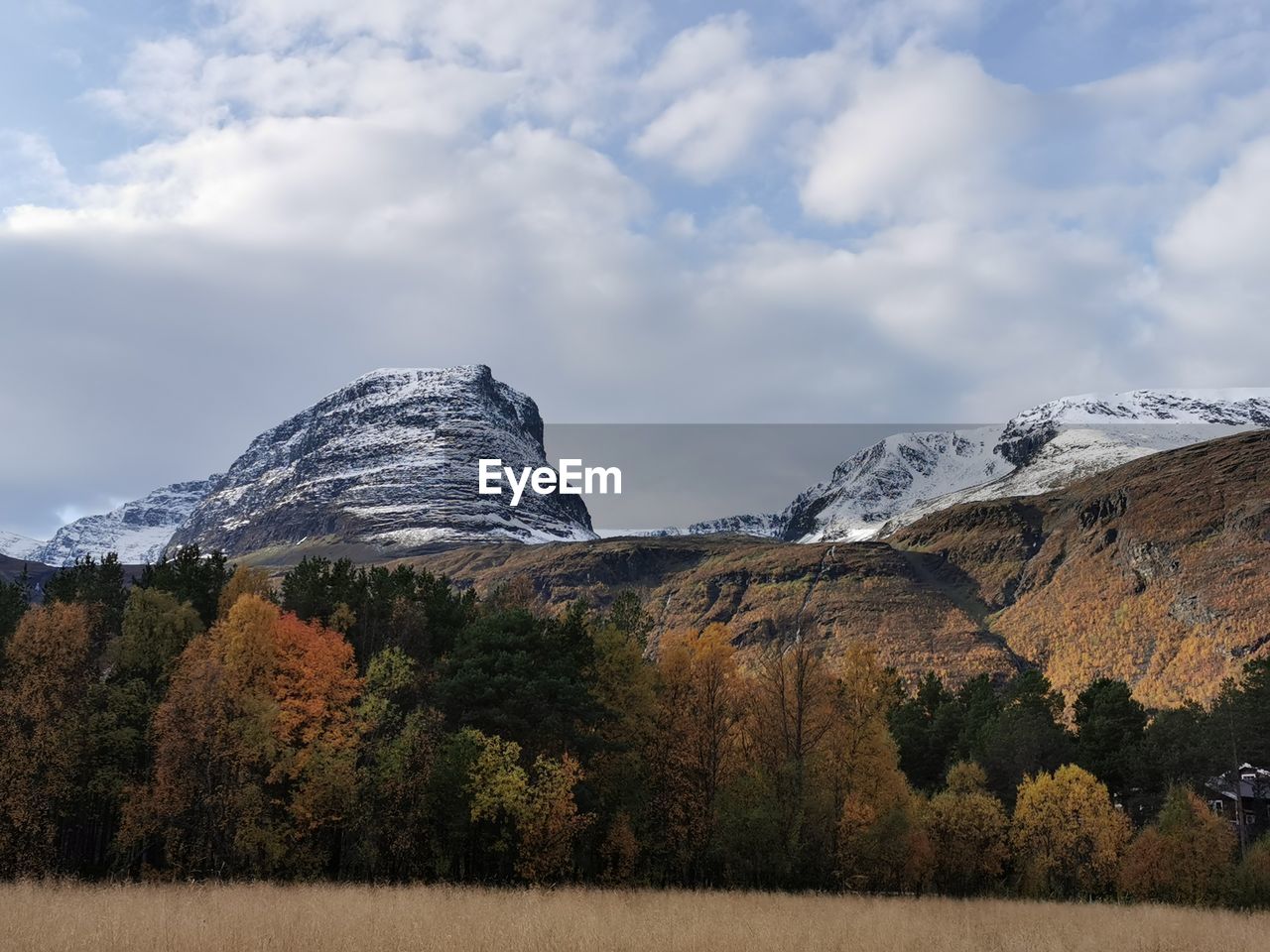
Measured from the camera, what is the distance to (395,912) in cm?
2477

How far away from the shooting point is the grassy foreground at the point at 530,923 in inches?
774

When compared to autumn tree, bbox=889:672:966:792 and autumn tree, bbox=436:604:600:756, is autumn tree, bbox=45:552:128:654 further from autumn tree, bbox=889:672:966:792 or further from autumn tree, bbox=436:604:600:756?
autumn tree, bbox=889:672:966:792

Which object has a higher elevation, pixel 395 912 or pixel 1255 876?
pixel 395 912

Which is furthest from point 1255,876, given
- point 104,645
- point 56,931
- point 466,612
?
point 104,645

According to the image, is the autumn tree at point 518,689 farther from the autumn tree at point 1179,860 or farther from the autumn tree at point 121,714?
the autumn tree at point 1179,860

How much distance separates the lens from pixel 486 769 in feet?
149

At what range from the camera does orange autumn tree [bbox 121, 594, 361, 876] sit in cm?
4350

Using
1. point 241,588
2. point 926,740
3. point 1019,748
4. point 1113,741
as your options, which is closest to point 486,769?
point 241,588

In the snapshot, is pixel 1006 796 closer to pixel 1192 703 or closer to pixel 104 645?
pixel 1192 703

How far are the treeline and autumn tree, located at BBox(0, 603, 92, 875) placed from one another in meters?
0.13

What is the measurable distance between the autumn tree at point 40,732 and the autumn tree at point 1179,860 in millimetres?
50443

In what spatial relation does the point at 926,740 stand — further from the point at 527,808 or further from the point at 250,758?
the point at 250,758

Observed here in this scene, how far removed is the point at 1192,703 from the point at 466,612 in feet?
189

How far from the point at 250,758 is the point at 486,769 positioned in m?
10.2
